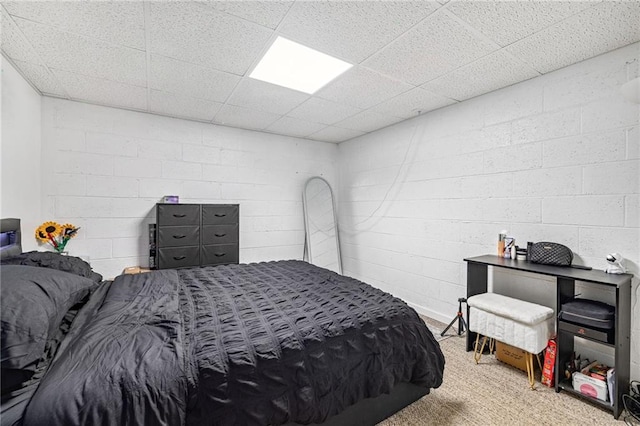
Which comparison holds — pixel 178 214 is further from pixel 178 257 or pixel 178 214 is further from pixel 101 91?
pixel 101 91

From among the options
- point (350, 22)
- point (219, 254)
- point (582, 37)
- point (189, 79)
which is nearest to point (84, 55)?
point (189, 79)

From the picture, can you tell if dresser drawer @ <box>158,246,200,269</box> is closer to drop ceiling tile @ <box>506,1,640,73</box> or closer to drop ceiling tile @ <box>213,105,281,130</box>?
drop ceiling tile @ <box>213,105,281,130</box>

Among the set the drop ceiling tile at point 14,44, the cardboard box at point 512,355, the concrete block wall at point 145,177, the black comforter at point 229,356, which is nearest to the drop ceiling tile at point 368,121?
the concrete block wall at point 145,177

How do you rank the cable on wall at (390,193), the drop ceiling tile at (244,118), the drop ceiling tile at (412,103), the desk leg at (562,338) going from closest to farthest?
the desk leg at (562,338) → the drop ceiling tile at (412,103) → the drop ceiling tile at (244,118) → the cable on wall at (390,193)

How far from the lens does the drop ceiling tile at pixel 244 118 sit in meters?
3.27

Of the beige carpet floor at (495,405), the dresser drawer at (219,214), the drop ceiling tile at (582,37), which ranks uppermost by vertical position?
the drop ceiling tile at (582,37)

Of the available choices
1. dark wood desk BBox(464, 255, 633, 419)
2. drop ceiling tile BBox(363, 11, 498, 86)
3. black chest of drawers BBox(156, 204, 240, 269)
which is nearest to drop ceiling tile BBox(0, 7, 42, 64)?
black chest of drawers BBox(156, 204, 240, 269)

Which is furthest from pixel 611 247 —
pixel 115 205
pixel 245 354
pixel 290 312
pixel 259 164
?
pixel 115 205

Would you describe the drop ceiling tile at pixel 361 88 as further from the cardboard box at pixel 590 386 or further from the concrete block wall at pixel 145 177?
the cardboard box at pixel 590 386

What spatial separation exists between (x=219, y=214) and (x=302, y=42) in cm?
222

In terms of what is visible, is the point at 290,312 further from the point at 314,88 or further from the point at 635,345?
the point at 635,345

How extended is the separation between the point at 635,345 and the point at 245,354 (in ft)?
8.56

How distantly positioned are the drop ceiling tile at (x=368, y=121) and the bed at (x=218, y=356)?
223 cm

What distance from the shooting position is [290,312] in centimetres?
166
